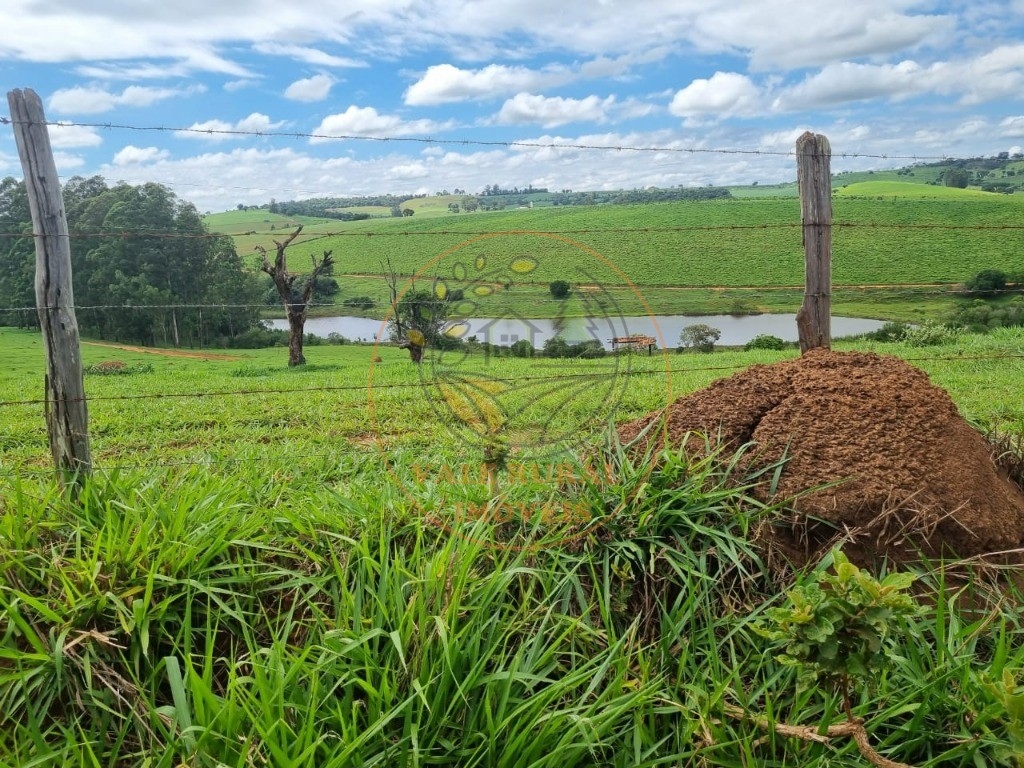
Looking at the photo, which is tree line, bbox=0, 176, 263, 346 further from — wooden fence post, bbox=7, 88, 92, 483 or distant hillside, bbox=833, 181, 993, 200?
distant hillside, bbox=833, 181, 993, 200

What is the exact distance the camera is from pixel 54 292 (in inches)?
147

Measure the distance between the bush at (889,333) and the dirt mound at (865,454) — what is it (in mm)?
11625

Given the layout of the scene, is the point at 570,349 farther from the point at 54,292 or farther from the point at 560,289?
the point at 54,292

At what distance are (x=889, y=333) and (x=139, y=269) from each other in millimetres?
17268

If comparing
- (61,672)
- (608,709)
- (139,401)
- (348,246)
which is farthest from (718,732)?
(348,246)

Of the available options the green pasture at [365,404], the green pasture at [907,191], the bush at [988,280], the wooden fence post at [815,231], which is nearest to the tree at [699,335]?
the green pasture at [365,404]

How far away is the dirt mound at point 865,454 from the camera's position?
3016 mm

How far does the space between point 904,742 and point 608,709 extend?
0.92m

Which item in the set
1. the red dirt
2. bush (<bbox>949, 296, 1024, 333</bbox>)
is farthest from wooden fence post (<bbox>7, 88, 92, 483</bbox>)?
bush (<bbox>949, 296, 1024, 333</bbox>)

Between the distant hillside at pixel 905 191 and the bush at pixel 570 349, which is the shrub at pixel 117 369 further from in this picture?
the distant hillside at pixel 905 191

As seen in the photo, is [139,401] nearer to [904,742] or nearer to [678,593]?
[678,593]

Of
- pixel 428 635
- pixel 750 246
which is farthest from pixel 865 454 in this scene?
pixel 750 246

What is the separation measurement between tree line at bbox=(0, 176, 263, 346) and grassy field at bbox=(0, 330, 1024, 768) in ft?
46.4

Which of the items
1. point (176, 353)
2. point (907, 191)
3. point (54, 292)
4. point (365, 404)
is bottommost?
point (365, 404)
